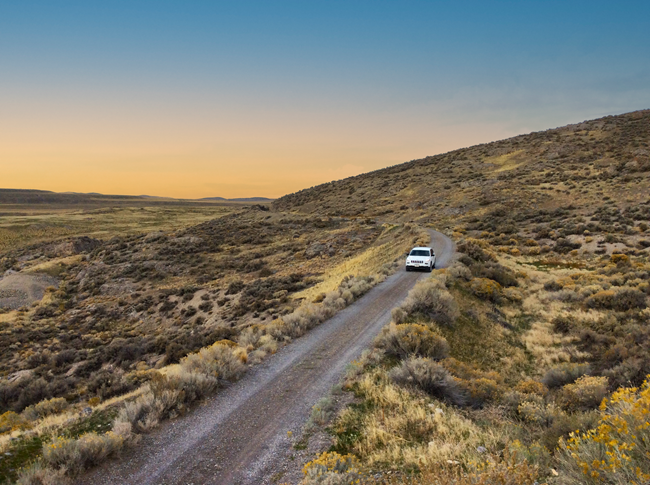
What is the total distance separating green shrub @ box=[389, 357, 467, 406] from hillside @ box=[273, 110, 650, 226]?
1694 inches

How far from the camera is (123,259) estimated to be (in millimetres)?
45469

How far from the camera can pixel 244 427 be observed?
22.4 ft

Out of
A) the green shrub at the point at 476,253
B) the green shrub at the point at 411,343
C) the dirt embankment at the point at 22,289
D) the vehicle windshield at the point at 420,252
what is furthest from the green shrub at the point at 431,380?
the dirt embankment at the point at 22,289

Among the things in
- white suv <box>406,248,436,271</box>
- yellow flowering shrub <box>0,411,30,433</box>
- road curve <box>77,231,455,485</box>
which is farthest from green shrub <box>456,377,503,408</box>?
white suv <box>406,248,436,271</box>

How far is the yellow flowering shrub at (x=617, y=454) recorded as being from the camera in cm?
330

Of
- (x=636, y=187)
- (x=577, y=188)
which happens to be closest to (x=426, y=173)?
(x=577, y=188)

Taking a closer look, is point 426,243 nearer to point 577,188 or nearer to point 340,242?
point 340,242

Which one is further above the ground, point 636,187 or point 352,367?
point 636,187

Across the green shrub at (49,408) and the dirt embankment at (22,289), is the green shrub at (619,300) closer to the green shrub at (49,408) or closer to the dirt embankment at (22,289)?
the green shrub at (49,408)

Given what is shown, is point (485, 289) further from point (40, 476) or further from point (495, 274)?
Result: point (40, 476)

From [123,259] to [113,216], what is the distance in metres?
96.8

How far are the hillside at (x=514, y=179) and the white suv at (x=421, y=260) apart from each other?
28.8m

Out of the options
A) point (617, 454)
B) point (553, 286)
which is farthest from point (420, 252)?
point (617, 454)

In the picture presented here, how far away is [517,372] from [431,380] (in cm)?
595
